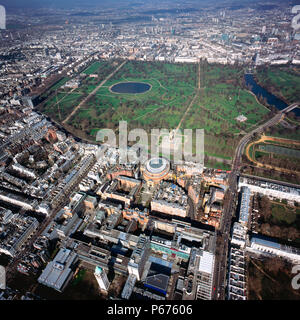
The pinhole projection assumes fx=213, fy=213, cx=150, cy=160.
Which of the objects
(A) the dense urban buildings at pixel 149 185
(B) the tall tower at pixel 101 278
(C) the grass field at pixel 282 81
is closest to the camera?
(B) the tall tower at pixel 101 278

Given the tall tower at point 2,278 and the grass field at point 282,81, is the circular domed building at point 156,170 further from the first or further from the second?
the grass field at point 282,81

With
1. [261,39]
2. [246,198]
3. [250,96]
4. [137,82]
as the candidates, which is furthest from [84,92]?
[261,39]

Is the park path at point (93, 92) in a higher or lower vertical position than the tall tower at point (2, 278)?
higher

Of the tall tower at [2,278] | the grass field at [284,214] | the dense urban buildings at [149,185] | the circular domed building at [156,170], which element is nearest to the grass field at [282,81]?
the dense urban buildings at [149,185]

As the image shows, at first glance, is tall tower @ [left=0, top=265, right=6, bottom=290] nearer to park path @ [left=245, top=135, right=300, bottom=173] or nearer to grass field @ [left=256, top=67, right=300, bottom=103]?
park path @ [left=245, top=135, right=300, bottom=173]

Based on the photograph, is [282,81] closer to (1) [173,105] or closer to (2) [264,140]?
(2) [264,140]

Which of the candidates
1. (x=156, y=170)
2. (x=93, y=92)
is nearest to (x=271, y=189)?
(x=156, y=170)

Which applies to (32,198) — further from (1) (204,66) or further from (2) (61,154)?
(1) (204,66)
